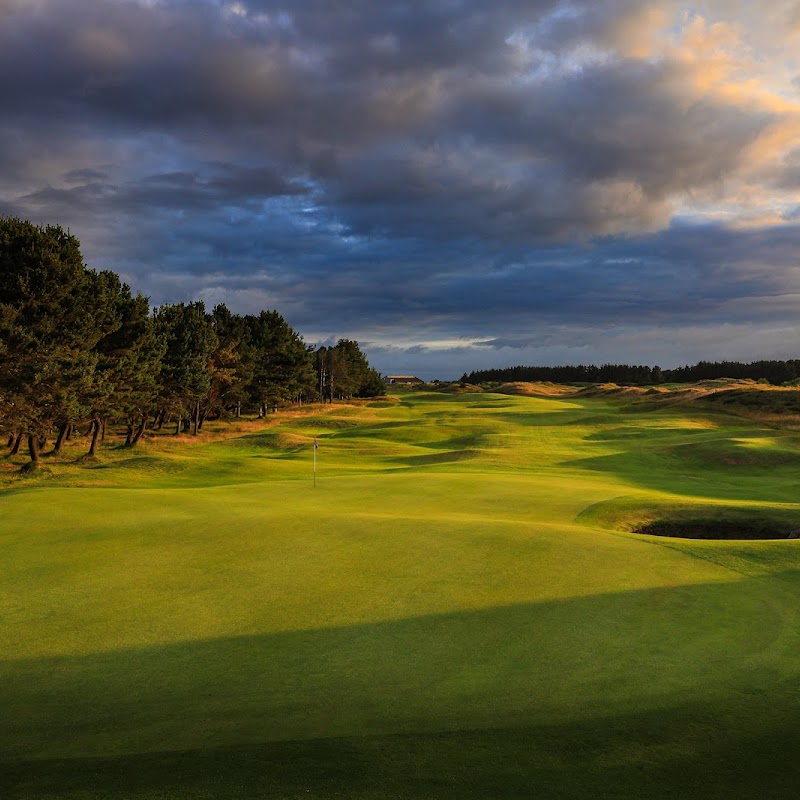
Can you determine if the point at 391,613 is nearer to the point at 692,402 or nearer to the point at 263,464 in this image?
the point at 263,464

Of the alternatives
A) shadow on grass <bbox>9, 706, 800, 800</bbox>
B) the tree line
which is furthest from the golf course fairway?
the tree line

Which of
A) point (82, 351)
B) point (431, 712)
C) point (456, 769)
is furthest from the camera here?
point (82, 351)

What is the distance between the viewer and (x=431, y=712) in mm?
7188

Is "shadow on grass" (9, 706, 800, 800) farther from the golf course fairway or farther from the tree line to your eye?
the tree line

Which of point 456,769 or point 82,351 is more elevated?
point 82,351

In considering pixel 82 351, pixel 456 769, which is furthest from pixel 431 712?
pixel 82 351

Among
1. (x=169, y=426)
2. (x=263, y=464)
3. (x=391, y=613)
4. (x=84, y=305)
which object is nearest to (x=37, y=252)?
(x=84, y=305)

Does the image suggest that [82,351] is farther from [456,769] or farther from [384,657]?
[456,769]

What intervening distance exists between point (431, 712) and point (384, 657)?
4.86 ft

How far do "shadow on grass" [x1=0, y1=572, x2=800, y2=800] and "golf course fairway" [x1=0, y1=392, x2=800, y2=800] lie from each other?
3 centimetres

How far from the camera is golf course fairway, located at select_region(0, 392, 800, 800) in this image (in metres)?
6.16

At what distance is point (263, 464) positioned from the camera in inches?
1537

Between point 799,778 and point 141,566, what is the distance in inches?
429

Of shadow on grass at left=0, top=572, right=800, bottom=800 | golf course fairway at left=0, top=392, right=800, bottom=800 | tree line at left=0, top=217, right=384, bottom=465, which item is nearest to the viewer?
shadow on grass at left=0, top=572, right=800, bottom=800
